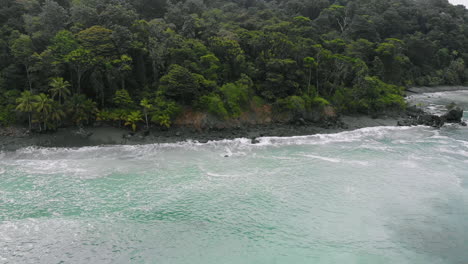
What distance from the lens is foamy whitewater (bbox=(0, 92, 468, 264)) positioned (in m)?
17.2

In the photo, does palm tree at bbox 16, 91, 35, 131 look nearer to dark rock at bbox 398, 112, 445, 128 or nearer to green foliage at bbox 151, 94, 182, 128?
green foliage at bbox 151, 94, 182, 128

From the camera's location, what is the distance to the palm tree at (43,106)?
29.7 meters

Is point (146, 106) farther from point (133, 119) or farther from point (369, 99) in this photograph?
point (369, 99)

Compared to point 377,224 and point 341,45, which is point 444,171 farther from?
point 341,45

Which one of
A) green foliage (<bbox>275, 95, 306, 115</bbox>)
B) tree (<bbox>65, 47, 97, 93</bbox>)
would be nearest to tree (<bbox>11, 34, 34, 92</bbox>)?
tree (<bbox>65, 47, 97, 93</bbox>)

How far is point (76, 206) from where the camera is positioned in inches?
805

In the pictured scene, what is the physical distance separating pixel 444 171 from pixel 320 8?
60337 mm

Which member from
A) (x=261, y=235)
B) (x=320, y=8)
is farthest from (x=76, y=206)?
(x=320, y=8)

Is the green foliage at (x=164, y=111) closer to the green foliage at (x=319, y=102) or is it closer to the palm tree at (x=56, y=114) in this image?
the palm tree at (x=56, y=114)

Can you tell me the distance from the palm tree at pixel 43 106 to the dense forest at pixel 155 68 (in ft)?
0.28

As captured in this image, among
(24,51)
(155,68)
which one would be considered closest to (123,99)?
(155,68)

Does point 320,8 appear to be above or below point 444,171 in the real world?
above

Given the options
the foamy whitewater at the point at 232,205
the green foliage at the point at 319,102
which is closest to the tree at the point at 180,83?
the foamy whitewater at the point at 232,205

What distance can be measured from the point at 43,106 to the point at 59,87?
8.04 feet
